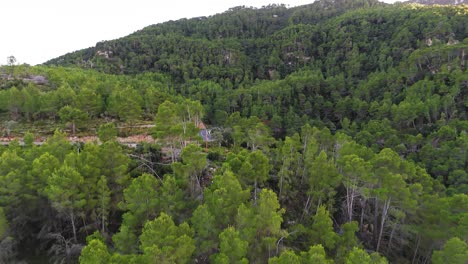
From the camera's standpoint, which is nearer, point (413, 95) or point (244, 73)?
point (413, 95)

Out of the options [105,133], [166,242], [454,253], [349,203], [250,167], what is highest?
[105,133]

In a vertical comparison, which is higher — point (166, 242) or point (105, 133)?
point (105, 133)

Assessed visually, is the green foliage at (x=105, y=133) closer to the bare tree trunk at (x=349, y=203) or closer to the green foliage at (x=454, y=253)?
the bare tree trunk at (x=349, y=203)

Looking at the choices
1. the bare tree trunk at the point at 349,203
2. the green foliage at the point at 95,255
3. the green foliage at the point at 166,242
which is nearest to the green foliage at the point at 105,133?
the green foliage at the point at 166,242

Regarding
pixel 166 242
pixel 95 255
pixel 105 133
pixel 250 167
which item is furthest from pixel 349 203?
pixel 105 133

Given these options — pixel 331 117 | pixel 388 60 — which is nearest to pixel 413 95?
pixel 331 117

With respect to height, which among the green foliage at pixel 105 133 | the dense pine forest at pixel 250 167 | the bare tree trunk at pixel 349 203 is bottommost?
the bare tree trunk at pixel 349 203

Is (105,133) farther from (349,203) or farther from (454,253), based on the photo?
(454,253)

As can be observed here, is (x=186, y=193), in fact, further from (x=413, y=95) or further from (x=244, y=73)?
(x=244, y=73)

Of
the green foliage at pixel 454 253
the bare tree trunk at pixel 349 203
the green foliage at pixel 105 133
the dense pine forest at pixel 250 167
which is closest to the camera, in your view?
the green foliage at pixel 454 253
